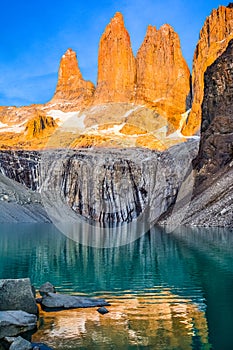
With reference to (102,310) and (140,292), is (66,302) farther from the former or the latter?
(140,292)

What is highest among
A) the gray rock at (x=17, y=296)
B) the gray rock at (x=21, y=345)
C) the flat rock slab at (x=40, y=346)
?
the gray rock at (x=17, y=296)

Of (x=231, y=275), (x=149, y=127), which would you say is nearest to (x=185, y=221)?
(x=231, y=275)

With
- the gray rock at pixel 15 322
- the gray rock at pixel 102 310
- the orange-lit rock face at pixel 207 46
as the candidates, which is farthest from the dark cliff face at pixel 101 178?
the gray rock at pixel 15 322

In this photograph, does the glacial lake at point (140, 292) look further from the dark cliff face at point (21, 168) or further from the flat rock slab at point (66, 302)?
the dark cliff face at point (21, 168)

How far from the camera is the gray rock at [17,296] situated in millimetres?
14891

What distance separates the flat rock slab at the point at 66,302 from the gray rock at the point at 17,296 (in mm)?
1364

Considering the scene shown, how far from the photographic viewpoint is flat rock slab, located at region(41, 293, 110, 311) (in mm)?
16609

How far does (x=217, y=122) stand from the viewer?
76.9 metres

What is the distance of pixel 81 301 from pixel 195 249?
817 inches

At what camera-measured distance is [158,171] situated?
108 m

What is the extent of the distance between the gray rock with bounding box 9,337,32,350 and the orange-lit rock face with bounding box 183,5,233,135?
16060cm

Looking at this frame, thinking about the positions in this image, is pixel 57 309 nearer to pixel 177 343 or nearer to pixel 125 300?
pixel 125 300

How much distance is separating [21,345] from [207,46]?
612 feet

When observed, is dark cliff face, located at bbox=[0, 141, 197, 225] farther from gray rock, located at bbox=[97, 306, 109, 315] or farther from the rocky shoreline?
gray rock, located at bbox=[97, 306, 109, 315]
